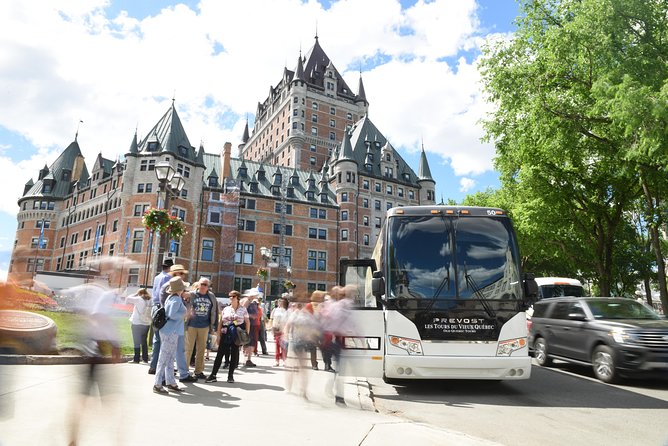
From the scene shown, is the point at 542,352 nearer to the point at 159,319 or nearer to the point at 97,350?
the point at 159,319

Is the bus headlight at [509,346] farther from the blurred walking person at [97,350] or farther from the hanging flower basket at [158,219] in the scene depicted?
the hanging flower basket at [158,219]

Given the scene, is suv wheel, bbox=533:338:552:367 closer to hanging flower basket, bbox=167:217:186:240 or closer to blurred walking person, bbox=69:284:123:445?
blurred walking person, bbox=69:284:123:445

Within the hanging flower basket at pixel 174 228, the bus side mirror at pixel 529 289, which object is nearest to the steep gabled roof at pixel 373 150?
the hanging flower basket at pixel 174 228

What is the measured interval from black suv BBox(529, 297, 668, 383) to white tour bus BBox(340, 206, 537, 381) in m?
2.87

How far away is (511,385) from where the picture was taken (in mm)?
9500

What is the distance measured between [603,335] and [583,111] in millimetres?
12752

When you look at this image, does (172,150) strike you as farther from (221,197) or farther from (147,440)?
(147,440)

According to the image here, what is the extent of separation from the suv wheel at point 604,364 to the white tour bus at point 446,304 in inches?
118

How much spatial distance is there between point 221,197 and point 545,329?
42.8 metres

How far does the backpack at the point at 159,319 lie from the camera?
705 cm

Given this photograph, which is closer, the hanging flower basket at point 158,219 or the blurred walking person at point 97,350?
the blurred walking person at point 97,350

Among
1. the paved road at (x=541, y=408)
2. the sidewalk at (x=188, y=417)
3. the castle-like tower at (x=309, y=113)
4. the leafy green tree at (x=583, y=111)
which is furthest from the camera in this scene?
the castle-like tower at (x=309, y=113)

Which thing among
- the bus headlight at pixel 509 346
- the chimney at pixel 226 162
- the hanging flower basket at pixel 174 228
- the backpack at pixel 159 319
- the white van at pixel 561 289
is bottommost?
the bus headlight at pixel 509 346

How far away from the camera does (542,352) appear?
12578 millimetres
